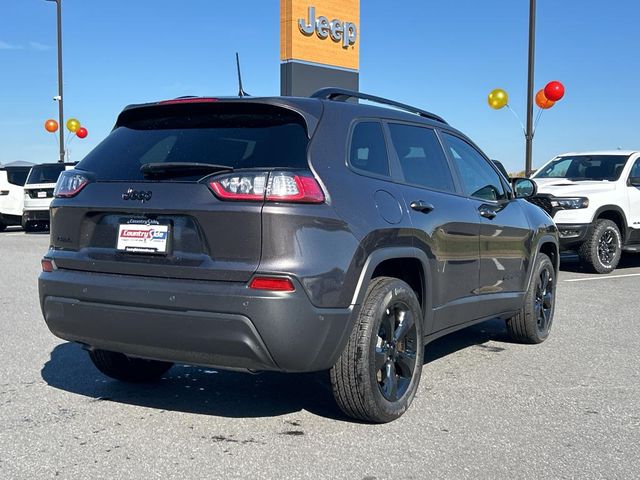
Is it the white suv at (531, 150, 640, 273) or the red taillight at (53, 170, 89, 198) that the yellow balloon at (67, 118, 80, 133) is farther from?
the red taillight at (53, 170, 89, 198)

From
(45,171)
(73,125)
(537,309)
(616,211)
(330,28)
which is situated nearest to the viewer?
(537,309)

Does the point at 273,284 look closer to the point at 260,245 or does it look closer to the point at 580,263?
the point at 260,245

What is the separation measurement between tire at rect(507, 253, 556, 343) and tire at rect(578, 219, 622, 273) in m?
4.65

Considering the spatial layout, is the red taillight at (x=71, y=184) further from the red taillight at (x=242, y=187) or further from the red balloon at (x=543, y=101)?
the red balloon at (x=543, y=101)

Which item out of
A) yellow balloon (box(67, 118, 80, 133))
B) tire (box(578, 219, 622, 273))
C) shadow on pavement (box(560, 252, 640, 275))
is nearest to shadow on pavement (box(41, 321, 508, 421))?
tire (box(578, 219, 622, 273))

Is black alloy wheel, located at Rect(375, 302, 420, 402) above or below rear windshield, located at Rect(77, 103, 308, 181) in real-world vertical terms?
below

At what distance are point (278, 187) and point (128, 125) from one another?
126 cm

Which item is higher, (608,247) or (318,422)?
(608,247)

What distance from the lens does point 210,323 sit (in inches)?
134

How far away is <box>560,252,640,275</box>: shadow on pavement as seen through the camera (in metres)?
11.5

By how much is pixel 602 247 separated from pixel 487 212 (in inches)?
256

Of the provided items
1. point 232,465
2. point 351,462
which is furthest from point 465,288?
point 232,465

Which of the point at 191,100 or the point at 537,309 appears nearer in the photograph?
the point at 191,100

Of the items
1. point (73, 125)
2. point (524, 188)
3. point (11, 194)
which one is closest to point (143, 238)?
point (524, 188)
